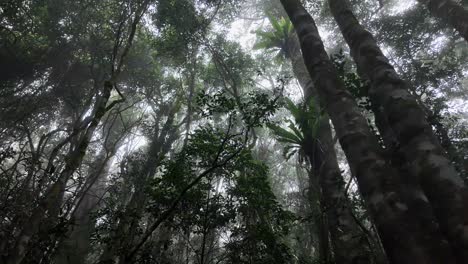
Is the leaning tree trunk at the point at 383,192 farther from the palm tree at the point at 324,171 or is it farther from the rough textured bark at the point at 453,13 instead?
the rough textured bark at the point at 453,13

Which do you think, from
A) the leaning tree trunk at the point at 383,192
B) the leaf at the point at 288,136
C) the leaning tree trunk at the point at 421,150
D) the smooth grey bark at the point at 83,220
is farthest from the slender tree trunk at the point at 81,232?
the leaf at the point at 288,136

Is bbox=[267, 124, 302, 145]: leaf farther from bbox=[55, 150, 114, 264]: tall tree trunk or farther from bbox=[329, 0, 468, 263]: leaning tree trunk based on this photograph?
bbox=[55, 150, 114, 264]: tall tree trunk

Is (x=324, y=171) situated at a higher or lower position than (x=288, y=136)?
lower

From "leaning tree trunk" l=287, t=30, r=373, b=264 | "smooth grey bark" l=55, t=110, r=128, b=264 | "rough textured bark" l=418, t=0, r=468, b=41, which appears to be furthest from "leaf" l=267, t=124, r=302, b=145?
"smooth grey bark" l=55, t=110, r=128, b=264

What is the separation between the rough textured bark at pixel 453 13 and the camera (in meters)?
6.57

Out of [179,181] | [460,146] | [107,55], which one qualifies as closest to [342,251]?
[179,181]

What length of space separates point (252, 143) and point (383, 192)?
22.2 ft

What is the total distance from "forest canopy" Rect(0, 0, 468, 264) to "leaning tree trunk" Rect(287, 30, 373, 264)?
3cm

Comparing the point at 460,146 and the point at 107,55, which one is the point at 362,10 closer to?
the point at 460,146

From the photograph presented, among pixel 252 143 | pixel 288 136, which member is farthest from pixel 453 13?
pixel 252 143

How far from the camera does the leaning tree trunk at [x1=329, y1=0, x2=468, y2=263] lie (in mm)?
1904

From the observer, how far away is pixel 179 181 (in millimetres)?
5105

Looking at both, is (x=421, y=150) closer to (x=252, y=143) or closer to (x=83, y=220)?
(x=252, y=143)

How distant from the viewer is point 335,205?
5.58 m
